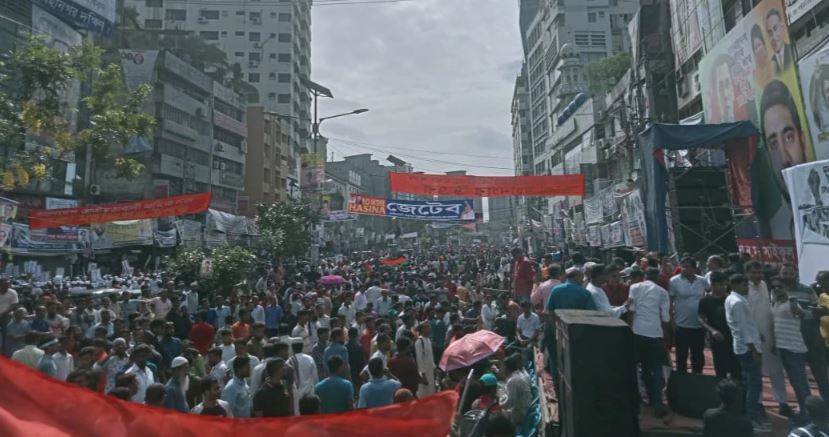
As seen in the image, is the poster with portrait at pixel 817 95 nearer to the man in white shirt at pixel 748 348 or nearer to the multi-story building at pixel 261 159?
the man in white shirt at pixel 748 348

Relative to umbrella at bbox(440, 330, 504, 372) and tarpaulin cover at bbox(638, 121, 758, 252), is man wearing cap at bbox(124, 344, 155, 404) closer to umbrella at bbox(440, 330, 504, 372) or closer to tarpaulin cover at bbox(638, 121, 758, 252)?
umbrella at bbox(440, 330, 504, 372)

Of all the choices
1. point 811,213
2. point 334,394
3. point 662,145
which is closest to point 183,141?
point 662,145

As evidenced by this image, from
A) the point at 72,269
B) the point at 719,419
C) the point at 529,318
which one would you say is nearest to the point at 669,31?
the point at 529,318

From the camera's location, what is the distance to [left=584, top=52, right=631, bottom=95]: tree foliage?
36.0 meters

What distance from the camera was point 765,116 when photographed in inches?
460

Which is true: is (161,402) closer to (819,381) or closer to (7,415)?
(7,415)

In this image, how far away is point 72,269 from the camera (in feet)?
71.9

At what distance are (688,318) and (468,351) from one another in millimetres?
2567

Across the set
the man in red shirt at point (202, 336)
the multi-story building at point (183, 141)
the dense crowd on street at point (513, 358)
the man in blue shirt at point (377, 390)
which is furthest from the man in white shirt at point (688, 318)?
the multi-story building at point (183, 141)

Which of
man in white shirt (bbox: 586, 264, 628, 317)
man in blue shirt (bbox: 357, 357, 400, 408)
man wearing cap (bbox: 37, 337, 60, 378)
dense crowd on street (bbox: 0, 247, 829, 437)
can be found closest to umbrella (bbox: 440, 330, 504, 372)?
dense crowd on street (bbox: 0, 247, 829, 437)

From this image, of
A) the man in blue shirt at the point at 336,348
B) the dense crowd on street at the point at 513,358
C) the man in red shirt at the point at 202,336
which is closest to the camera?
the dense crowd on street at the point at 513,358

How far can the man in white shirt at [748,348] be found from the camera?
5.30 meters

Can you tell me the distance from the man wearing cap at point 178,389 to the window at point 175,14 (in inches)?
2587

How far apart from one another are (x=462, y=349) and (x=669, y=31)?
1995 cm
